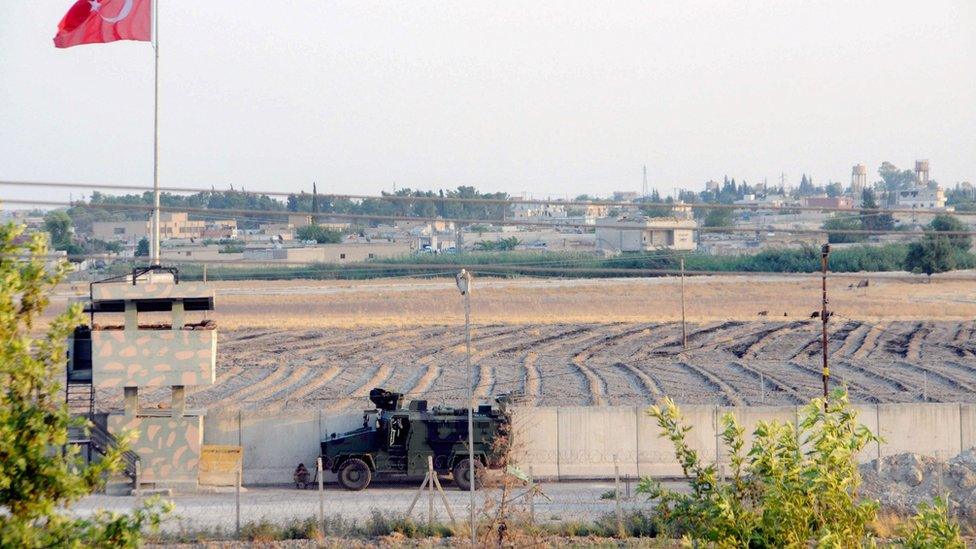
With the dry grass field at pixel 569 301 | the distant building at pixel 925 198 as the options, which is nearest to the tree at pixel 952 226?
the dry grass field at pixel 569 301

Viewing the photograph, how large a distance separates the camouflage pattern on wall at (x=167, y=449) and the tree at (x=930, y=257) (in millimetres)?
50124

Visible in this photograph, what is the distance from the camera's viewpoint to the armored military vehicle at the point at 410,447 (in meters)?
23.8

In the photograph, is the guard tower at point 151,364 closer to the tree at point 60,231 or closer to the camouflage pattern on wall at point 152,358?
the camouflage pattern on wall at point 152,358

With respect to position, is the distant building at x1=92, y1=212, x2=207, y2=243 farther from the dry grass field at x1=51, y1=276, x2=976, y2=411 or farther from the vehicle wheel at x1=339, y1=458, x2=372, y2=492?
the vehicle wheel at x1=339, y1=458, x2=372, y2=492

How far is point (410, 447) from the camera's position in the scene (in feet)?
78.4

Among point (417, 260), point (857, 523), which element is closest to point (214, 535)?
point (857, 523)

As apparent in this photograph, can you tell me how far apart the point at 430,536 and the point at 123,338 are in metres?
8.37

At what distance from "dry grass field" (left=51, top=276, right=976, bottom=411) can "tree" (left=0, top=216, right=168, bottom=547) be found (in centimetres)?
1843

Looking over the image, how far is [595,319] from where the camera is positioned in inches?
2367

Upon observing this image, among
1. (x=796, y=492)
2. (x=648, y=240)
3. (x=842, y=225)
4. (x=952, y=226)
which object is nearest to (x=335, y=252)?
(x=648, y=240)

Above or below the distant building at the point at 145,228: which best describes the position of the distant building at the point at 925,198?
above

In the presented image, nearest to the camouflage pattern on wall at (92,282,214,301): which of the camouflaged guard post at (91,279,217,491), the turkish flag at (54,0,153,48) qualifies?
the camouflaged guard post at (91,279,217,491)

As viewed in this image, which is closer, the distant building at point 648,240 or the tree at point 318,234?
the tree at point 318,234

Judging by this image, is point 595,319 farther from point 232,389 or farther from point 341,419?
point 341,419
